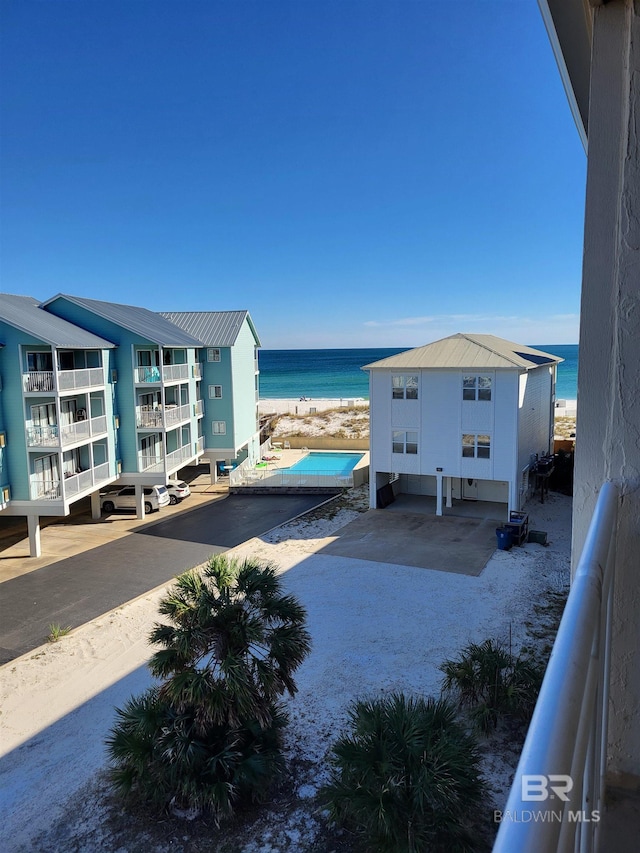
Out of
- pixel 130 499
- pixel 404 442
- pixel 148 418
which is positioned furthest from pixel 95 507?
pixel 404 442

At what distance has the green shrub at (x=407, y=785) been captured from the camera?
272 inches

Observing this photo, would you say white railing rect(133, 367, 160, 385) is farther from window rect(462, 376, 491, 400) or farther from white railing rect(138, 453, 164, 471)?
window rect(462, 376, 491, 400)

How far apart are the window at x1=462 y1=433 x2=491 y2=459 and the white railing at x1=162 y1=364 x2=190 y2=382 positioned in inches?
524

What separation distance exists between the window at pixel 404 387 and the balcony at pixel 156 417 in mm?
9957

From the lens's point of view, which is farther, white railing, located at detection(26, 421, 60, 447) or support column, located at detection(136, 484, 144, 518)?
support column, located at detection(136, 484, 144, 518)

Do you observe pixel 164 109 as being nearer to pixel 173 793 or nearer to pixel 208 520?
pixel 208 520

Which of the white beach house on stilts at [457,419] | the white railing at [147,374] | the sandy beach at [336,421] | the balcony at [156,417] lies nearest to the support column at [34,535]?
the balcony at [156,417]

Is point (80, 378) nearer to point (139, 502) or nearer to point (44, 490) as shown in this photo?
point (44, 490)

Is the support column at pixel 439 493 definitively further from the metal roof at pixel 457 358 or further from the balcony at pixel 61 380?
the balcony at pixel 61 380

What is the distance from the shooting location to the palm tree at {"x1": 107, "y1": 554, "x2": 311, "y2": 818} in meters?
8.03

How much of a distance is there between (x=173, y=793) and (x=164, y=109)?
92.0 feet

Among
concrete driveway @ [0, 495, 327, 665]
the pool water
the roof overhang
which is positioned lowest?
concrete driveway @ [0, 495, 327, 665]

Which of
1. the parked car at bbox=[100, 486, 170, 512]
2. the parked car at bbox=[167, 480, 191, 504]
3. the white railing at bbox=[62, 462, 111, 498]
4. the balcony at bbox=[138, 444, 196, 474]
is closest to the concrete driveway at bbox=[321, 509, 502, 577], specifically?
the balcony at bbox=[138, 444, 196, 474]

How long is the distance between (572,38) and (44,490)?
68.0 ft
